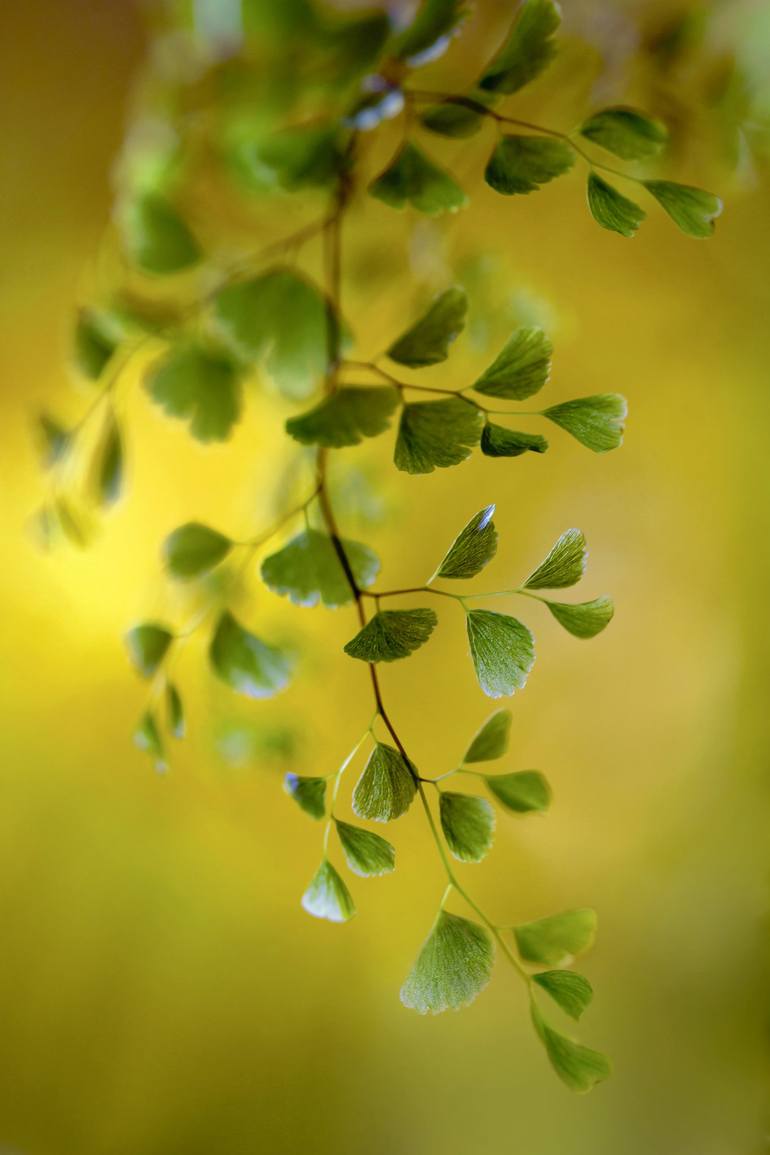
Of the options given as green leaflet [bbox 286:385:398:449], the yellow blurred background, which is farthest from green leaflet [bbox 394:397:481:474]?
the yellow blurred background

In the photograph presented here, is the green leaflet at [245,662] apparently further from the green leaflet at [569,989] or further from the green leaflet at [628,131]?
the green leaflet at [628,131]

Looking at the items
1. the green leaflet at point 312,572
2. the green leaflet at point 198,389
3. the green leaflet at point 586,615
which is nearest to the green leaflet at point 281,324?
the green leaflet at point 198,389

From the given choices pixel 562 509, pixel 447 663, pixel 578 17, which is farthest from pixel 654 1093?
pixel 578 17

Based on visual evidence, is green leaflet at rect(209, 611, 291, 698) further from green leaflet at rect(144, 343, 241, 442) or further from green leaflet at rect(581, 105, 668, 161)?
green leaflet at rect(581, 105, 668, 161)

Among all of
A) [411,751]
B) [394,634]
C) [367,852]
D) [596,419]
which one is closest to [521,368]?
[596,419]

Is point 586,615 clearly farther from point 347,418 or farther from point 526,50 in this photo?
point 526,50

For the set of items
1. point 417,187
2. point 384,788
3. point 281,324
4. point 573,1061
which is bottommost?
point 573,1061

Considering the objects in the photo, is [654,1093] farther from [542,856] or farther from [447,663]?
[447,663]
